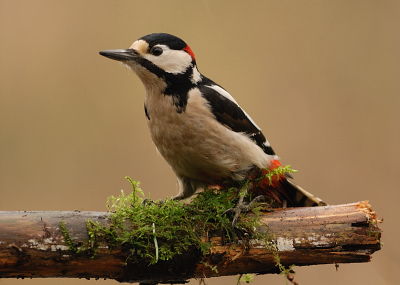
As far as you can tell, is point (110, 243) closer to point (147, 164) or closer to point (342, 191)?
point (147, 164)

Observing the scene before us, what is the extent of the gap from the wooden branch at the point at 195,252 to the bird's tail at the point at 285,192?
45 cm

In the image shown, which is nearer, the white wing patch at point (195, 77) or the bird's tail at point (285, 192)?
the white wing patch at point (195, 77)

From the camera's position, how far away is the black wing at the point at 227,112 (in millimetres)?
2416

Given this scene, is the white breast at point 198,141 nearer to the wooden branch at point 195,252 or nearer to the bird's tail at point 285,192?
the bird's tail at point 285,192

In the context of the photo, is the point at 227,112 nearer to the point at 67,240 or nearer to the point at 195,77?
the point at 195,77

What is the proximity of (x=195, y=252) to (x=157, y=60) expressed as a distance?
1.17 meters

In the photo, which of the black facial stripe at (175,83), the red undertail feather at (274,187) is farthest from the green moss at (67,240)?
the red undertail feather at (274,187)

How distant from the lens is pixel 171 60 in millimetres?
2410

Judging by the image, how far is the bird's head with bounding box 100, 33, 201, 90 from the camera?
7.79ft

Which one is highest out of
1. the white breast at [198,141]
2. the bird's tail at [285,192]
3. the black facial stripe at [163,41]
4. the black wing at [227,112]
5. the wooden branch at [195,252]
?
the black facial stripe at [163,41]

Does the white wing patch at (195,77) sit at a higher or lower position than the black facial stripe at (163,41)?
lower

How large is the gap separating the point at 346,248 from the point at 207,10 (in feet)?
10.7

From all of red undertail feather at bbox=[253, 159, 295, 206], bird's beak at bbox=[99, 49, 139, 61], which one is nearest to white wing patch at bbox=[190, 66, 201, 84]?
bird's beak at bbox=[99, 49, 139, 61]

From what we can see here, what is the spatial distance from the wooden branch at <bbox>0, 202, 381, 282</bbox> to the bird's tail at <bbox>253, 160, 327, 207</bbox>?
453 millimetres
